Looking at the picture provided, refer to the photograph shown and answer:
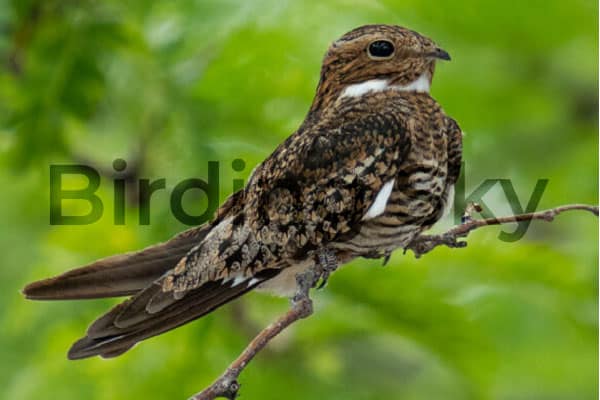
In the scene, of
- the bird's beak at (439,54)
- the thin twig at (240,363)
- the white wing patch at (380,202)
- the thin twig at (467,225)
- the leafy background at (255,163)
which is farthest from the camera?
the leafy background at (255,163)

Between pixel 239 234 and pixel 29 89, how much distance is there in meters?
1.46

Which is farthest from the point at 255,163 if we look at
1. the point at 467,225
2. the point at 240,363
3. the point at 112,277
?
the point at 240,363

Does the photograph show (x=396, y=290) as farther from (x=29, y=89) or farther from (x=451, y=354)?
(x=29, y=89)

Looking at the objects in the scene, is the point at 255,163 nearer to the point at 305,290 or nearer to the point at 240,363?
the point at 305,290

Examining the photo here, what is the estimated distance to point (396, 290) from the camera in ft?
11.4

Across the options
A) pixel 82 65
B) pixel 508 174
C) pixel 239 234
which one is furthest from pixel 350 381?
pixel 239 234

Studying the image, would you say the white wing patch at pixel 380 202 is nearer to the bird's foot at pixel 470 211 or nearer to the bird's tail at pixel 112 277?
the bird's foot at pixel 470 211

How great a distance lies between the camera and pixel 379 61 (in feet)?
9.48

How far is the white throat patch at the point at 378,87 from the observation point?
2.90 meters

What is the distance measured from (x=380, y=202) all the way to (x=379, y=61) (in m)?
0.44

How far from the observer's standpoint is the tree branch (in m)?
2.06

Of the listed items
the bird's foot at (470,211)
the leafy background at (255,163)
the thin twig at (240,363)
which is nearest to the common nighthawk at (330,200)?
the bird's foot at (470,211)

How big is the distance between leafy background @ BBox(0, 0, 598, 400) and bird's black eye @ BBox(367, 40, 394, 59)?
0.76 metres

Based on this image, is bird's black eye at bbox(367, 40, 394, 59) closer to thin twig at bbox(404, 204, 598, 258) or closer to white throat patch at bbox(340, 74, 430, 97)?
white throat patch at bbox(340, 74, 430, 97)
